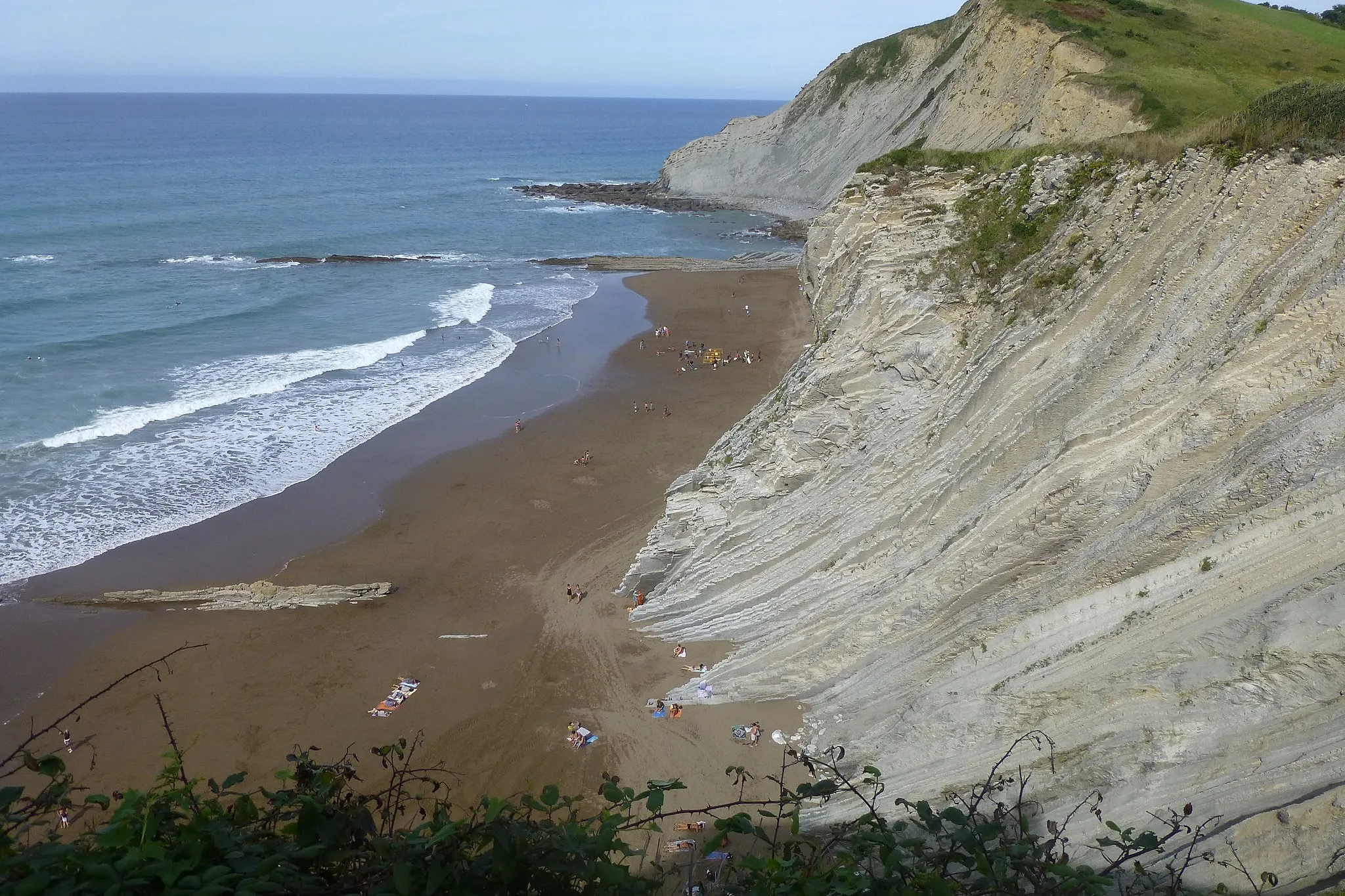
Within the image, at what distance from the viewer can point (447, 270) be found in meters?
56.8

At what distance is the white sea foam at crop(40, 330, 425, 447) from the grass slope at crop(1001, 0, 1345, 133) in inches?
1238

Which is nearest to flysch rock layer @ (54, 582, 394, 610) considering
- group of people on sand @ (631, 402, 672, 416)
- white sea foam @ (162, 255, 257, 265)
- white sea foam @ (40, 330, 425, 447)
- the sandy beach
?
the sandy beach

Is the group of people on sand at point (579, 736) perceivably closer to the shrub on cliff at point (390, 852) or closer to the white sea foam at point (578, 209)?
the shrub on cliff at point (390, 852)

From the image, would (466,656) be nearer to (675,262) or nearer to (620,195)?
(675,262)

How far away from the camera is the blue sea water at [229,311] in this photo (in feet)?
88.9

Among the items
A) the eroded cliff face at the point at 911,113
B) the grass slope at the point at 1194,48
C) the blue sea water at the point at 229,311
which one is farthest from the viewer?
the eroded cliff face at the point at 911,113

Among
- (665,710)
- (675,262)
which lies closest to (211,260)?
(675,262)

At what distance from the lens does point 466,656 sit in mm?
18750

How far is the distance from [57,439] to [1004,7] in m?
47.3

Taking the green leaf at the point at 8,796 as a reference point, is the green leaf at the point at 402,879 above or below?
below

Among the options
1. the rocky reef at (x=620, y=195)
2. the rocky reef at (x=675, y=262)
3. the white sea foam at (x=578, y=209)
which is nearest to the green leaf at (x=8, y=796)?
the rocky reef at (x=675, y=262)

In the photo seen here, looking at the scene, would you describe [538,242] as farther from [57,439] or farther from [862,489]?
[862,489]

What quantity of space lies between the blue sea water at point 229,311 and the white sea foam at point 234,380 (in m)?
0.12

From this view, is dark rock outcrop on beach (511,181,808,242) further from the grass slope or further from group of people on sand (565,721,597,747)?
group of people on sand (565,721,597,747)
